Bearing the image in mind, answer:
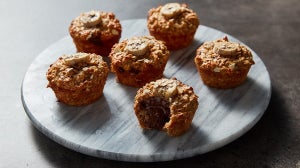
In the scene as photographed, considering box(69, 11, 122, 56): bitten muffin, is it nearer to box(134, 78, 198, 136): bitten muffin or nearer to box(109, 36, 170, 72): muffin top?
box(109, 36, 170, 72): muffin top

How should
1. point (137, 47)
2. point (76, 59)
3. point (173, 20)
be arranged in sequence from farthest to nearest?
point (173, 20) < point (137, 47) < point (76, 59)

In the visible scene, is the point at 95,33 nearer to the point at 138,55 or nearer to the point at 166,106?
the point at 138,55

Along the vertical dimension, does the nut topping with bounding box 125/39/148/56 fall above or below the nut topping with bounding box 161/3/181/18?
above

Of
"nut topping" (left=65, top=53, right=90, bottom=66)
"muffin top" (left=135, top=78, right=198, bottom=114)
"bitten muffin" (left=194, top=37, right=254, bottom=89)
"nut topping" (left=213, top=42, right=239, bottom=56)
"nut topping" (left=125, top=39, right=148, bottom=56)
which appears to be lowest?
"bitten muffin" (left=194, top=37, right=254, bottom=89)

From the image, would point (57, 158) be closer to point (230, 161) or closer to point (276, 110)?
point (230, 161)

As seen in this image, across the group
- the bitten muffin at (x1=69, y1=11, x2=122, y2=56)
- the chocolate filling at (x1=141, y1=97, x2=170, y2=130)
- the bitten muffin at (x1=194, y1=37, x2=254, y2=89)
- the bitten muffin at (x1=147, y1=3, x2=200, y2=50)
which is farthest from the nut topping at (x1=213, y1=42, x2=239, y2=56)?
the bitten muffin at (x1=69, y1=11, x2=122, y2=56)

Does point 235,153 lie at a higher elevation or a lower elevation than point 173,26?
lower

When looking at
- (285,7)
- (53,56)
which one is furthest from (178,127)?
(285,7)

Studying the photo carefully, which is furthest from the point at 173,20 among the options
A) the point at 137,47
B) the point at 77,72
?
the point at 77,72
